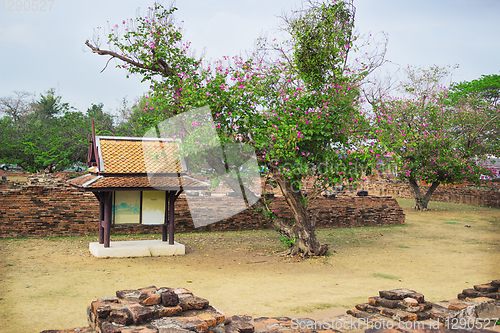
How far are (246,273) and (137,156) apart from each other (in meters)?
3.70

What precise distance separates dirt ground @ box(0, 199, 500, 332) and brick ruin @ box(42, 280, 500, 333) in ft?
2.02

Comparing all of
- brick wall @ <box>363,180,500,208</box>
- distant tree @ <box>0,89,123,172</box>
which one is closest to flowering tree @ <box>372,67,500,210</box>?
brick wall @ <box>363,180,500,208</box>

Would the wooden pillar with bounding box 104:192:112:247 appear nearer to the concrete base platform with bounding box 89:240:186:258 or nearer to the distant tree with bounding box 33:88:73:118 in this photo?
the concrete base platform with bounding box 89:240:186:258

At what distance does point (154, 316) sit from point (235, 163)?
513cm

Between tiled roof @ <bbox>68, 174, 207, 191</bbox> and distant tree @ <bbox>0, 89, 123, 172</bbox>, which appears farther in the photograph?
distant tree @ <bbox>0, 89, 123, 172</bbox>

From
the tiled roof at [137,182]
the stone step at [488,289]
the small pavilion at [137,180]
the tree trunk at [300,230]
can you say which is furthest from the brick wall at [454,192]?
the small pavilion at [137,180]

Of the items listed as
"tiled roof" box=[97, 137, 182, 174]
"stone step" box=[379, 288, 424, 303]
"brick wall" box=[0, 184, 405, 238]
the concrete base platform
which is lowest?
the concrete base platform

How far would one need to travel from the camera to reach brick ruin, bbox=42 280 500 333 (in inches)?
149

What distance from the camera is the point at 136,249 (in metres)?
8.50

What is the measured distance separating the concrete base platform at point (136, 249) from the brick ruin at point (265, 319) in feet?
13.0

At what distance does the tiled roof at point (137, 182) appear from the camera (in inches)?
318

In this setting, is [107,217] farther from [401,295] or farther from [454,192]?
[454,192]

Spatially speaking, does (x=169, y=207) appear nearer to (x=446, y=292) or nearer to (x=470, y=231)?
(x=446, y=292)

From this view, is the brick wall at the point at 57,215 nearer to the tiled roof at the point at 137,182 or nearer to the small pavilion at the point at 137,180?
the small pavilion at the point at 137,180
